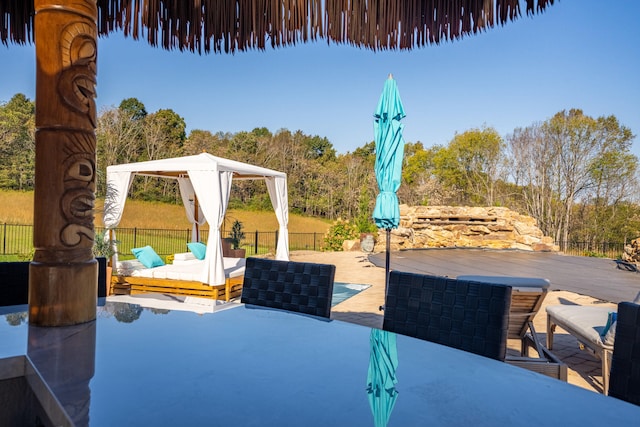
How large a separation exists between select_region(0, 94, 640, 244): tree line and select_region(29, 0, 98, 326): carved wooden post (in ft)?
47.0

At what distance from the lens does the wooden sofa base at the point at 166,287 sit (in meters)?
5.83

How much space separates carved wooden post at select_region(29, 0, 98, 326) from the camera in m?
1.35

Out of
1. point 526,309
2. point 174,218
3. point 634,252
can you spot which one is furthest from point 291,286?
point 174,218

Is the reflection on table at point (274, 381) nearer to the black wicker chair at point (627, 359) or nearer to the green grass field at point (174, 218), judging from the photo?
the black wicker chair at point (627, 359)

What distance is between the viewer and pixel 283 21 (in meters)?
1.79

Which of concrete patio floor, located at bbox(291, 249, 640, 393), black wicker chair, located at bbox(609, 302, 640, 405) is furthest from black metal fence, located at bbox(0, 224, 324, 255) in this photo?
black wicker chair, located at bbox(609, 302, 640, 405)

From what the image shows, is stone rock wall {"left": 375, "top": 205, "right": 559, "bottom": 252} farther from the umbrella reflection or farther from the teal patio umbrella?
the umbrella reflection

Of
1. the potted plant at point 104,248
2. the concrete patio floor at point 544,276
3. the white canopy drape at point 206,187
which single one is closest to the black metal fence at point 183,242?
the concrete patio floor at point 544,276

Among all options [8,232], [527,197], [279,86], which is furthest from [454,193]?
[8,232]

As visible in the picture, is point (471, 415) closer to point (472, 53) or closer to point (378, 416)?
point (378, 416)

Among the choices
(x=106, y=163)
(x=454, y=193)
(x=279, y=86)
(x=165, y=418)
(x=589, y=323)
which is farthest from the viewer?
(x=279, y=86)

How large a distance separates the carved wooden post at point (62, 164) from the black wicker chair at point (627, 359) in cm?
165

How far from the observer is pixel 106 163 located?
68.6ft

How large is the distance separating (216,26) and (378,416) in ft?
5.84
